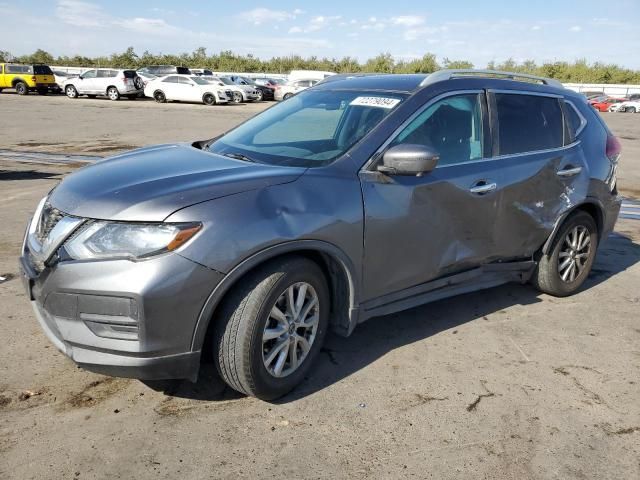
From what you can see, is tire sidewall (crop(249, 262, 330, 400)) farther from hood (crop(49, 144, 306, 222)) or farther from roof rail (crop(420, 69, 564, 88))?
roof rail (crop(420, 69, 564, 88))

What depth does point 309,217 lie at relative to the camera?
2.93m

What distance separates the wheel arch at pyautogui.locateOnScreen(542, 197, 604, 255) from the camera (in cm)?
447

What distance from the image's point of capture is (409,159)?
317cm

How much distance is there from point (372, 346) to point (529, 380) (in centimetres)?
100

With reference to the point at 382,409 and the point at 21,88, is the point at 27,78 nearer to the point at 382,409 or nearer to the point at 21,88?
the point at 21,88

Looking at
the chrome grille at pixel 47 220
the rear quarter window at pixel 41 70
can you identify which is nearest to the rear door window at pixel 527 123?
the chrome grille at pixel 47 220

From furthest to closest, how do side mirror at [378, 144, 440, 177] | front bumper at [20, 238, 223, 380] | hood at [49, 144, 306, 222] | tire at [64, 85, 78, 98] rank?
tire at [64, 85, 78, 98], side mirror at [378, 144, 440, 177], hood at [49, 144, 306, 222], front bumper at [20, 238, 223, 380]

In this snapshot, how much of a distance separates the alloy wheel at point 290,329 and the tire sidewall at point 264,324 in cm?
3

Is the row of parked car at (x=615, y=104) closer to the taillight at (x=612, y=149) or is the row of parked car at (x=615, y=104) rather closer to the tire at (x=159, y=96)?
the tire at (x=159, y=96)

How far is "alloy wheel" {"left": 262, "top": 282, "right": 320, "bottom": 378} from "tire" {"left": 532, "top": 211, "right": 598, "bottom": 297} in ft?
7.74

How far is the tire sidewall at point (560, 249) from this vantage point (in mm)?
4578

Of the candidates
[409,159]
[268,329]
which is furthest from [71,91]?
[268,329]

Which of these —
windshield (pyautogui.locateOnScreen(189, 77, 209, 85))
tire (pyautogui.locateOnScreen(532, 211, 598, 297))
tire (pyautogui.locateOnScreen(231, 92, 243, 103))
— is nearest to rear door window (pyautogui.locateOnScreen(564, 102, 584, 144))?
tire (pyautogui.locateOnScreen(532, 211, 598, 297))

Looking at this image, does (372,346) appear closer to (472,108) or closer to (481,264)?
(481,264)
